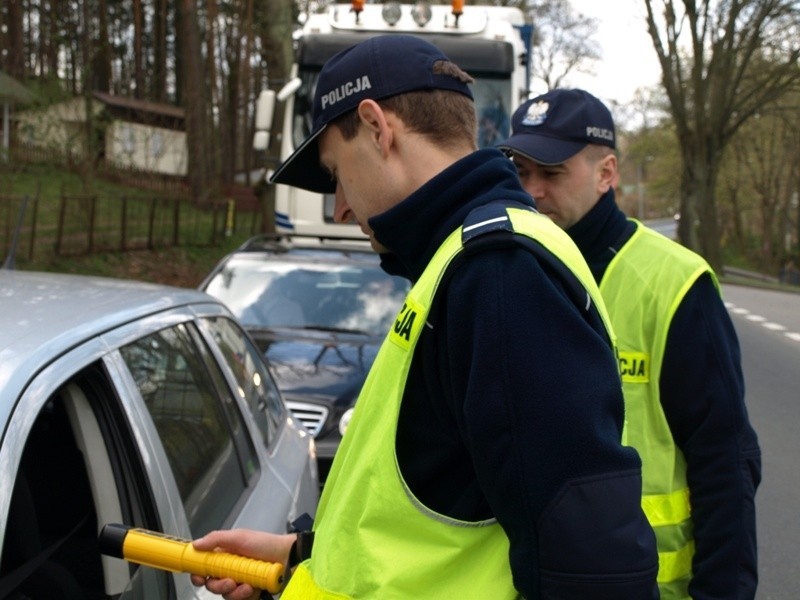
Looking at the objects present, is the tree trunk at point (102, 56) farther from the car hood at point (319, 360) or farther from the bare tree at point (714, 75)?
the car hood at point (319, 360)

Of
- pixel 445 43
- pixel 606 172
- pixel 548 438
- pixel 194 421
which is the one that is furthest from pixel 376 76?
pixel 445 43

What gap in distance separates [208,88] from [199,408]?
1405 inches

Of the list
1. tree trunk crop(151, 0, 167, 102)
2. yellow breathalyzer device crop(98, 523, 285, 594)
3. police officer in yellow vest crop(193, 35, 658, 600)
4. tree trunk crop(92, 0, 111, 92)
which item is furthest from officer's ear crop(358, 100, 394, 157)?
tree trunk crop(151, 0, 167, 102)

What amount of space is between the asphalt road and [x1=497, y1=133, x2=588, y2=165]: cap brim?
322 cm

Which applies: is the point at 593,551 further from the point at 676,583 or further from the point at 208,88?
the point at 208,88

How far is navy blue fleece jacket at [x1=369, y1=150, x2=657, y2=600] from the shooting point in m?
1.33

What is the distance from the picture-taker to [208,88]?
122 feet

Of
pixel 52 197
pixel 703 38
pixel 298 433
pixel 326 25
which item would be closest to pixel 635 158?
pixel 703 38

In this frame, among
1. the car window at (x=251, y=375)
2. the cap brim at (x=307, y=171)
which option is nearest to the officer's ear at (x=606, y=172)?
the cap brim at (x=307, y=171)

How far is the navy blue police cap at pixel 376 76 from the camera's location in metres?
1.60

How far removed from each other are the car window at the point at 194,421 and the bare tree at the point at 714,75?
28314mm

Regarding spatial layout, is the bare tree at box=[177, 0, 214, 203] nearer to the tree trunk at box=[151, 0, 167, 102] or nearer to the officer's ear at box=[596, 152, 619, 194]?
the tree trunk at box=[151, 0, 167, 102]

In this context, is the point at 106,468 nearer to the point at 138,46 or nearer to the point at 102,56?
the point at 138,46

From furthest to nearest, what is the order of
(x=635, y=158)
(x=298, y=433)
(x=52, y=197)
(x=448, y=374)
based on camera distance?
(x=635, y=158) → (x=52, y=197) → (x=298, y=433) → (x=448, y=374)
